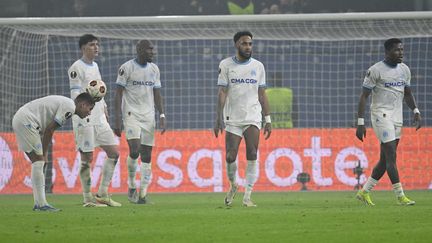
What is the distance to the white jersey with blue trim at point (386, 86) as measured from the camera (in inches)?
568

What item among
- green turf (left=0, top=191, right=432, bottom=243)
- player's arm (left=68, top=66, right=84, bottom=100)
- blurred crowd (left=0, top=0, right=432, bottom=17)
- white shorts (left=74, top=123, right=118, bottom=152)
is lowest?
green turf (left=0, top=191, right=432, bottom=243)

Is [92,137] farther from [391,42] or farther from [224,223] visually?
[224,223]

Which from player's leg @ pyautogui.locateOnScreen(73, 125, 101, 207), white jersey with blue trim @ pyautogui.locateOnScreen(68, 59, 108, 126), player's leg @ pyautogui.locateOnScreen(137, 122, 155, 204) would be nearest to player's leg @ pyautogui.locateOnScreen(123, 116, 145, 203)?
player's leg @ pyautogui.locateOnScreen(137, 122, 155, 204)

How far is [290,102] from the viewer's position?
20859 mm

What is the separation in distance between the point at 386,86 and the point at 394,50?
1.60 feet

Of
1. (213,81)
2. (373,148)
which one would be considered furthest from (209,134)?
(373,148)

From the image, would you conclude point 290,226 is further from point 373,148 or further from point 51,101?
point 373,148

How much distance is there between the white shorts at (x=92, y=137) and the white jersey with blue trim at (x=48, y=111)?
5.04ft

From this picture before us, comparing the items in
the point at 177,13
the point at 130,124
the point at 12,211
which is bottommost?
the point at 12,211

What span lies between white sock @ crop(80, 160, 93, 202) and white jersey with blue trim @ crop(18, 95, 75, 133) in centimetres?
155

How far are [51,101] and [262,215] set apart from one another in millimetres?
2916

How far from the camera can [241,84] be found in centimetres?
1441

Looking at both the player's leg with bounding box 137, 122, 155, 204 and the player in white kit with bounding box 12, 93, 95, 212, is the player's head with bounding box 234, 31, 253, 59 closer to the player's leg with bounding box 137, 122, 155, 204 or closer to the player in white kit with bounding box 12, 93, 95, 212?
the player's leg with bounding box 137, 122, 155, 204

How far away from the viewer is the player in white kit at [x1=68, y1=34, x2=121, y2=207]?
14617 mm
